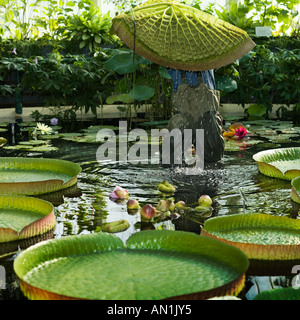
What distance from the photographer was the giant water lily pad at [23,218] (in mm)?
1734

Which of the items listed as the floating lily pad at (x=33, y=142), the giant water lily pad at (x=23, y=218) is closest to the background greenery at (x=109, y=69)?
the floating lily pad at (x=33, y=142)

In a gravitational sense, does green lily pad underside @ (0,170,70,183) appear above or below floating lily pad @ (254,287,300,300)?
below

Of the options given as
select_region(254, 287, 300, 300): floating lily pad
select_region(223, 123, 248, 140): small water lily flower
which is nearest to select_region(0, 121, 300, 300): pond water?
select_region(254, 287, 300, 300): floating lily pad

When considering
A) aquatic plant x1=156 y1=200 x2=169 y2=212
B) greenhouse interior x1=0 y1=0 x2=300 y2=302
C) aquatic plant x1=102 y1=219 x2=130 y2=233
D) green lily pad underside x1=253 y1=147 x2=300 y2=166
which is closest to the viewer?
greenhouse interior x1=0 y1=0 x2=300 y2=302

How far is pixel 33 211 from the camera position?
191 centimetres

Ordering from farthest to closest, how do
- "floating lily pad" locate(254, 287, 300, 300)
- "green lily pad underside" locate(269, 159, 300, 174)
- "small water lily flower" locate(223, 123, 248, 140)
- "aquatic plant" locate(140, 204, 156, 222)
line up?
1. "small water lily flower" locate(223, 123, 248, 140)
2. "green lily pad underside" locate(269, 159, 300, 174)
3. "aquatic plant" locate(140, 204, 156, 222)
4. "floating lily pad" locate(254, 287, 300, 300)

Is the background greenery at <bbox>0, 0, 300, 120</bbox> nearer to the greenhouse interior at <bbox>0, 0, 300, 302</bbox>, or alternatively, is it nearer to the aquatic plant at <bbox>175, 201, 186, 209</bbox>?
the greenhouse interior at <bbox>0, 0, 300, 302</bbox>

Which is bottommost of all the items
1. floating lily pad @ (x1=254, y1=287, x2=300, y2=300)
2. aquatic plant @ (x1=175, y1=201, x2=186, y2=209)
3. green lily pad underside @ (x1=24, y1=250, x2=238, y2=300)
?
aquatic plant @ (x1=175, y1=201, x2=186, y2=209)

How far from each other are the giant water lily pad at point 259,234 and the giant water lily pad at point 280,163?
0.88 meters

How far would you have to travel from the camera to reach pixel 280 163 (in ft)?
9.26

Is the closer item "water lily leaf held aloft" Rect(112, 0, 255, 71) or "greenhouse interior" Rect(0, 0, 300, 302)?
"greenhouse interior" Rect(0, 0, 300, 302)

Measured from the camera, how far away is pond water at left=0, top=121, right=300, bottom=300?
182 cm

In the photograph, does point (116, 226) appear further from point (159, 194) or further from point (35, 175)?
point (35, 175)

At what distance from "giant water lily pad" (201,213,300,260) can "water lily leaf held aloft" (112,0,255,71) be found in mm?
1448
